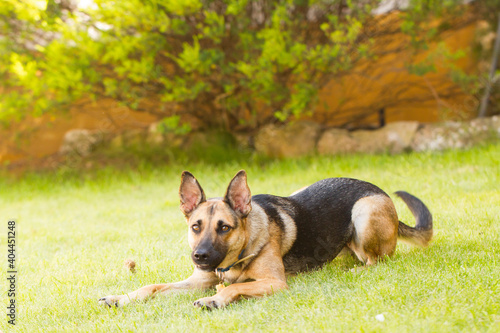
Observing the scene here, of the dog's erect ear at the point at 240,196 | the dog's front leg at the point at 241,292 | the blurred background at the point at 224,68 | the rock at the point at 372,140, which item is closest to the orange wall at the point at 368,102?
the blurred background at the point at 224,68

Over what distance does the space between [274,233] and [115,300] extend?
4.00 feet

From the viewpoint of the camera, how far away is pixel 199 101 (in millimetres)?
9664

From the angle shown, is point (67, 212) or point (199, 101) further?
point (199, 101)

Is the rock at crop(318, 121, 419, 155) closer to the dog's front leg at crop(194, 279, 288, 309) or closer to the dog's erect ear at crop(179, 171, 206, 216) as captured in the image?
the dog's erect ear at crop(179, 171, 206, 216)

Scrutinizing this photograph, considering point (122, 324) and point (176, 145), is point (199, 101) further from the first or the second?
point (122, 324)

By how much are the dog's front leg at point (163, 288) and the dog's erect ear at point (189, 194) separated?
48cm

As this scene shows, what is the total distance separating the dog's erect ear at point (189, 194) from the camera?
3602 millimetres

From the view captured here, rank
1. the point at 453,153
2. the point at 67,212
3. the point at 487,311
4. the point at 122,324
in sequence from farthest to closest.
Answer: the point at 453,153, the point at 67,212, the point at 122,324, the point at 487,311

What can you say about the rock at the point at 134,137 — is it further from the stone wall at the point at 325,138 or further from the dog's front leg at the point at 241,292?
the dog's front leg at the point at 241,292

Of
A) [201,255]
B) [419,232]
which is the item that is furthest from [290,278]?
[419,232]

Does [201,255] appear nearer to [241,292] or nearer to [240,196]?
[241,292]

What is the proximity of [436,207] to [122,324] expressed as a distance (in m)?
3.73

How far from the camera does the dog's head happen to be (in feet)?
10.7

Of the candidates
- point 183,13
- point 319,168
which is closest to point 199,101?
point 183,13
